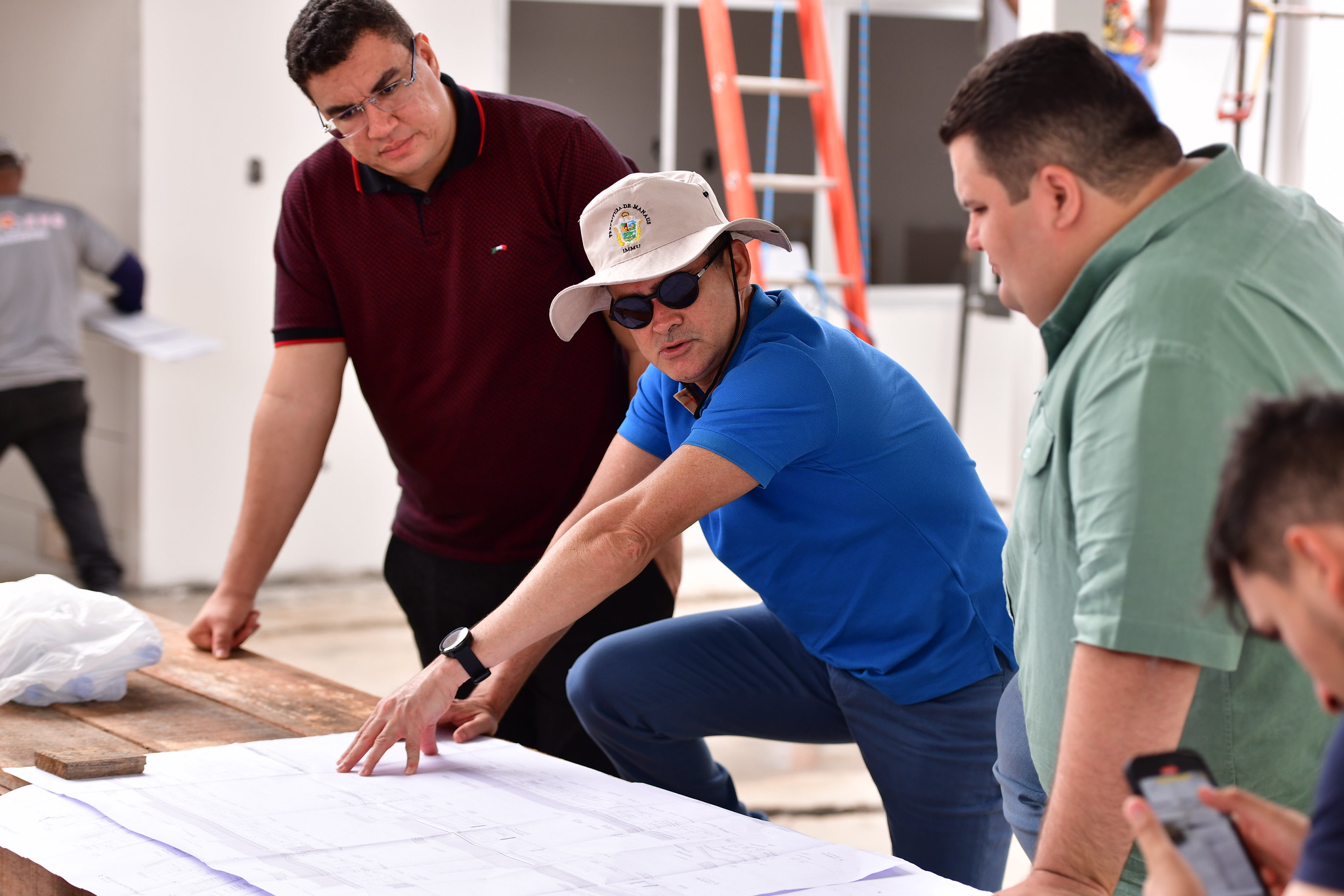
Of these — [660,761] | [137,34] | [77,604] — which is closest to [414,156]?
[77,604]

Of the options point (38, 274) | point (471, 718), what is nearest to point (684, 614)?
point (38, 274)

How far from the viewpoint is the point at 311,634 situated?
5.32 meters

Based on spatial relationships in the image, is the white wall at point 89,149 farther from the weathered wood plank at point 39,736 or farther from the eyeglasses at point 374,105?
the weathered wood plank at point 39,736

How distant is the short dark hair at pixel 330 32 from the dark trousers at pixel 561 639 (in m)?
0.91

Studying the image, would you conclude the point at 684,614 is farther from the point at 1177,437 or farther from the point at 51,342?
the point at 1177,437

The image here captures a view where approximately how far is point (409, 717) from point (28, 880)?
46cm

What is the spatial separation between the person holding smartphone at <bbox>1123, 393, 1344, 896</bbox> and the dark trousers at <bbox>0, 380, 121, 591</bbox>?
5.32m

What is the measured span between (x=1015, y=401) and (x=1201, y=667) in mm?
3311

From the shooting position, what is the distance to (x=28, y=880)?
1356 millimetres

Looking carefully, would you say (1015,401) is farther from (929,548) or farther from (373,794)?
(373,794)

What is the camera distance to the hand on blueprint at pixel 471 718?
6.01 feet

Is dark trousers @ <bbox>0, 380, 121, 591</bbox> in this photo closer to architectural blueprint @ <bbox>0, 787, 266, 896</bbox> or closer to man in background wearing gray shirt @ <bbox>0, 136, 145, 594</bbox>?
man in background wearing gray shirt @ <bbox>0, 136, 145, 594</bbox>

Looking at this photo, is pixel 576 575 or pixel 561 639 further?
pixel 561 639

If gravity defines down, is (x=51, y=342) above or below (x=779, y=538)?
below
